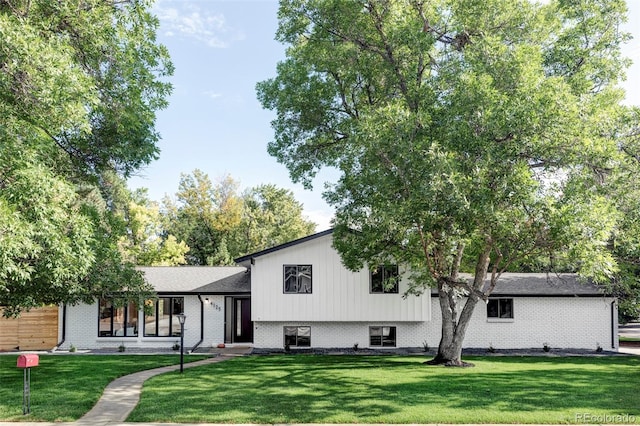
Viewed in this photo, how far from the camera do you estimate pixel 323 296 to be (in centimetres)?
2259

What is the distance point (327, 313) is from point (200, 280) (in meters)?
7.04

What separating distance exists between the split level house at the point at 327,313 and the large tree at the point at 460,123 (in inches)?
147

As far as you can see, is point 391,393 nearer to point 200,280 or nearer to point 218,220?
point 200,280

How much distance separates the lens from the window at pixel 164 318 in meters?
24.0

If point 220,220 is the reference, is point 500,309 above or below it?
below

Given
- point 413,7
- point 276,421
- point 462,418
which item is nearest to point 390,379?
point 462,418

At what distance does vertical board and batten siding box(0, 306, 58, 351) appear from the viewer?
23.0 meters

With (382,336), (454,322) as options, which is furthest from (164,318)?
→ (454,322)

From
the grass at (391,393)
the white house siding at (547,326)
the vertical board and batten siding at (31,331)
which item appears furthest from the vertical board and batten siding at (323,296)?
the vertical board and batten siding at (31,331)

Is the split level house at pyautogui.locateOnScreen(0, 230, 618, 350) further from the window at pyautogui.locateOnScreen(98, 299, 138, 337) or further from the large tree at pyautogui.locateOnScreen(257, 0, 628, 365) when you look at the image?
the large tree at pyautogui.locateOnScreen(257, 0, 628, 365)

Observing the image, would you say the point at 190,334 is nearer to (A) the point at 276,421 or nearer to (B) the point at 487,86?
(A) the point at 276,421

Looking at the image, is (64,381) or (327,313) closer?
(64,381)

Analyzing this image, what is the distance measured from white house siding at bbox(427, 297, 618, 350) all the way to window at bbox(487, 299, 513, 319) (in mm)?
323

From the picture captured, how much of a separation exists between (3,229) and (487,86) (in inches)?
460
